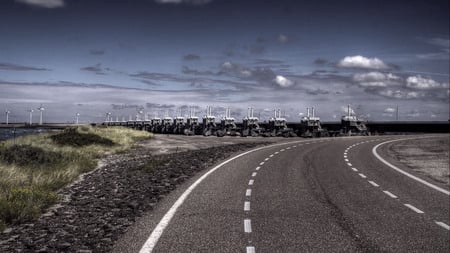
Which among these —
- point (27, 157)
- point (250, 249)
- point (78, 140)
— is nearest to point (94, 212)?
point (250, 249)

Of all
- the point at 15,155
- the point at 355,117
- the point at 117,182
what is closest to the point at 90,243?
the point at 117,182

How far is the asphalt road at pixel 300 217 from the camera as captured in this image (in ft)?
25.1

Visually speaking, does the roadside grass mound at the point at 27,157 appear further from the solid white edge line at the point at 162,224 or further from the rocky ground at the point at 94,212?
the solid white edge line at the point at 162,224

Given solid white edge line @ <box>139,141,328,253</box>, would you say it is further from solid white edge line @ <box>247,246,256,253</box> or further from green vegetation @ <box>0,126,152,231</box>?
green vegetation @ <box>0,126,152,231</box>

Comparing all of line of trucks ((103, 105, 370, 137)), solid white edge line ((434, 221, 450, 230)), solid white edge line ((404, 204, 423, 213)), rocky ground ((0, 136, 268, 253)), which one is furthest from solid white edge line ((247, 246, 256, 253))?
line of trucks ((103, 105, 370, 137))

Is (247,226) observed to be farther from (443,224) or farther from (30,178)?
(30,178)

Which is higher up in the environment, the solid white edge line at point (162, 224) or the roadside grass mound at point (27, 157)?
the roadside grass mound at point (27, 157)

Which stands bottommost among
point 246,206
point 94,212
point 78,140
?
point 94,212

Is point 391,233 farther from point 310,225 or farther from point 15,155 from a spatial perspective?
point 15,155

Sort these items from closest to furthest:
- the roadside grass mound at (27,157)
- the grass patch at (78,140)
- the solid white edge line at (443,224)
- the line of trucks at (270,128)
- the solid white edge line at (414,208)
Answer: the solid white edge line at (443,224) < the solid white edge line at (414,208) < the roadside grass mound at (27,157) < the grass patch at (78,140) < the line of trucks at (270,128)

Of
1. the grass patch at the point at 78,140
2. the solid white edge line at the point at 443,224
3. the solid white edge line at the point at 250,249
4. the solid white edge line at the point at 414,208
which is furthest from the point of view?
the grass patch at the point at 78,140

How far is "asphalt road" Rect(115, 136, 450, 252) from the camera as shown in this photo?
301 inches

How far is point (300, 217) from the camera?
32.6ft

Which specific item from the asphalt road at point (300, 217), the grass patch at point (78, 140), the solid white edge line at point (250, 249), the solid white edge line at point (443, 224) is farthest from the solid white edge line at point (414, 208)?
the grass patch at point (78, 140)
